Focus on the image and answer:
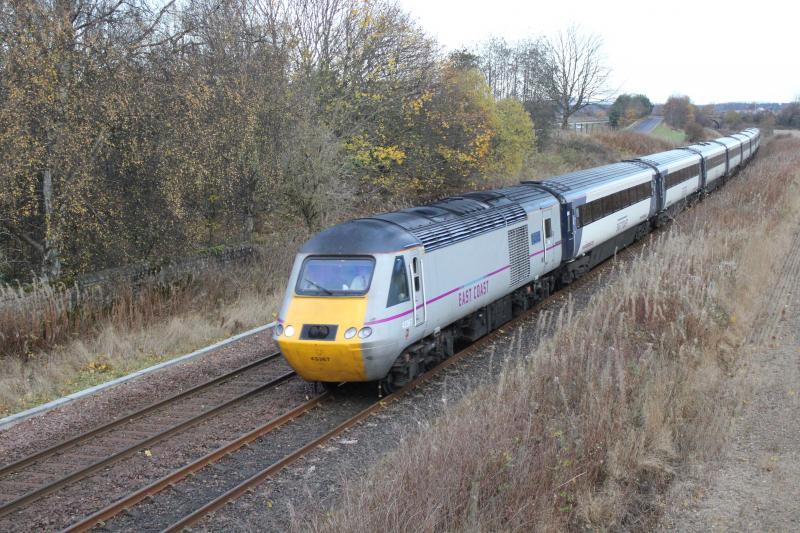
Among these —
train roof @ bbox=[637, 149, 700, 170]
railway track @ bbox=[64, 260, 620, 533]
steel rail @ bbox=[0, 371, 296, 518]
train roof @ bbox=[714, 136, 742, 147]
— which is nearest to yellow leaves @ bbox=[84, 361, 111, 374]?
steel rail @ bbox=[0, 371, 296, 518]

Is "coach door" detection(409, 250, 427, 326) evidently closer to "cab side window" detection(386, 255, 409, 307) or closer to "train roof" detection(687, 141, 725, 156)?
"cab side window" detection(386, 255, 409, 307)

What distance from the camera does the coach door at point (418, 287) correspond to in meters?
10.3

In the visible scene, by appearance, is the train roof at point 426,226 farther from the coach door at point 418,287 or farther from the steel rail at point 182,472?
the steel rail at point 182,472

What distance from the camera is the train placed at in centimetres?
972

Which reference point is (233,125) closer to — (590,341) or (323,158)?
(323,158)

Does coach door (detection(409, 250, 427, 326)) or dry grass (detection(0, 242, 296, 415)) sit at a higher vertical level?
coach door (detection(409, 250, 427, 326))

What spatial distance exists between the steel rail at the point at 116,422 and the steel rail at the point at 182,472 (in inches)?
73.7

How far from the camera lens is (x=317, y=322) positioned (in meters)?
9.76

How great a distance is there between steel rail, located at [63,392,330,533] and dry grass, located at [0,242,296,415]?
12.6 feet

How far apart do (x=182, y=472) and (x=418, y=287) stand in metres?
4.13

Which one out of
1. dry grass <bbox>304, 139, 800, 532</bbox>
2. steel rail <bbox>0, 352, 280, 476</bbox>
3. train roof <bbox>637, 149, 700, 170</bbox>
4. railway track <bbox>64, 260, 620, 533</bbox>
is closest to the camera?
dry grass <bbox>304, 139, 800, 532</bbox>

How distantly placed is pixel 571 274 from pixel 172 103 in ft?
32.8

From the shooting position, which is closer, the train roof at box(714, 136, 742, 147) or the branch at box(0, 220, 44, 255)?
the branch at box(0, 220, 44, 255)

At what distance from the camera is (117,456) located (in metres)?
8.64
